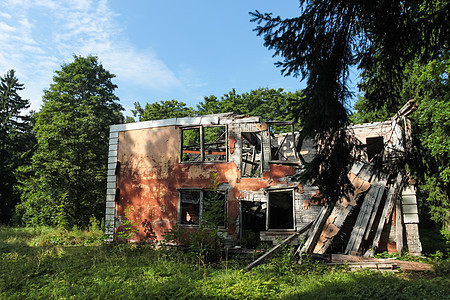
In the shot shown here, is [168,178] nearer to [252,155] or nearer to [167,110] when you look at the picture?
[252,155]

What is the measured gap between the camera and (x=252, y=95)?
1224 inches

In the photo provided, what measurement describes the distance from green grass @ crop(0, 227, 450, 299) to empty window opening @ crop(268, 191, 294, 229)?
533 centimetres

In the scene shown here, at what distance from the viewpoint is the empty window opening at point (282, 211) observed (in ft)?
47.9

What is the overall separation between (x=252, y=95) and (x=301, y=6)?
26015mm

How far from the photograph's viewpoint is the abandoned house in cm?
1027

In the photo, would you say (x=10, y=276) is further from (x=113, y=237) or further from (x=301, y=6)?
(x=301, y=6)

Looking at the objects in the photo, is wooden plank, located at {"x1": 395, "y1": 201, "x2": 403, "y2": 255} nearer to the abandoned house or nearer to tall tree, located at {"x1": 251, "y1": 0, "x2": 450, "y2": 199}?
the abandoned house

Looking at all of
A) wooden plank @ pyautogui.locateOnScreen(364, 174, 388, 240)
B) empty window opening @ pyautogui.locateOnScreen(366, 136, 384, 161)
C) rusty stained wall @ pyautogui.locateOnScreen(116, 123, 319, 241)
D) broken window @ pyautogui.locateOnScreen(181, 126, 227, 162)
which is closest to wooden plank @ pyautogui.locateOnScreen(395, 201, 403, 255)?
wooden plank @ pyautogui.locateOnScreen(364, 174, 388, 240)

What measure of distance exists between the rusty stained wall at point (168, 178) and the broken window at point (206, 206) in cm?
40

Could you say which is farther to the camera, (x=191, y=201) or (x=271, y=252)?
(x=191, y=201)

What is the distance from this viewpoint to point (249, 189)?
40.0 ft

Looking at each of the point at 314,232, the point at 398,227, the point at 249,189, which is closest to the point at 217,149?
the point at 249,189

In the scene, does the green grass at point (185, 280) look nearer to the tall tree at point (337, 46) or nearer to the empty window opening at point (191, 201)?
the tall tree at point (337, 46)

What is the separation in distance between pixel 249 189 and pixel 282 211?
14.7 feet
